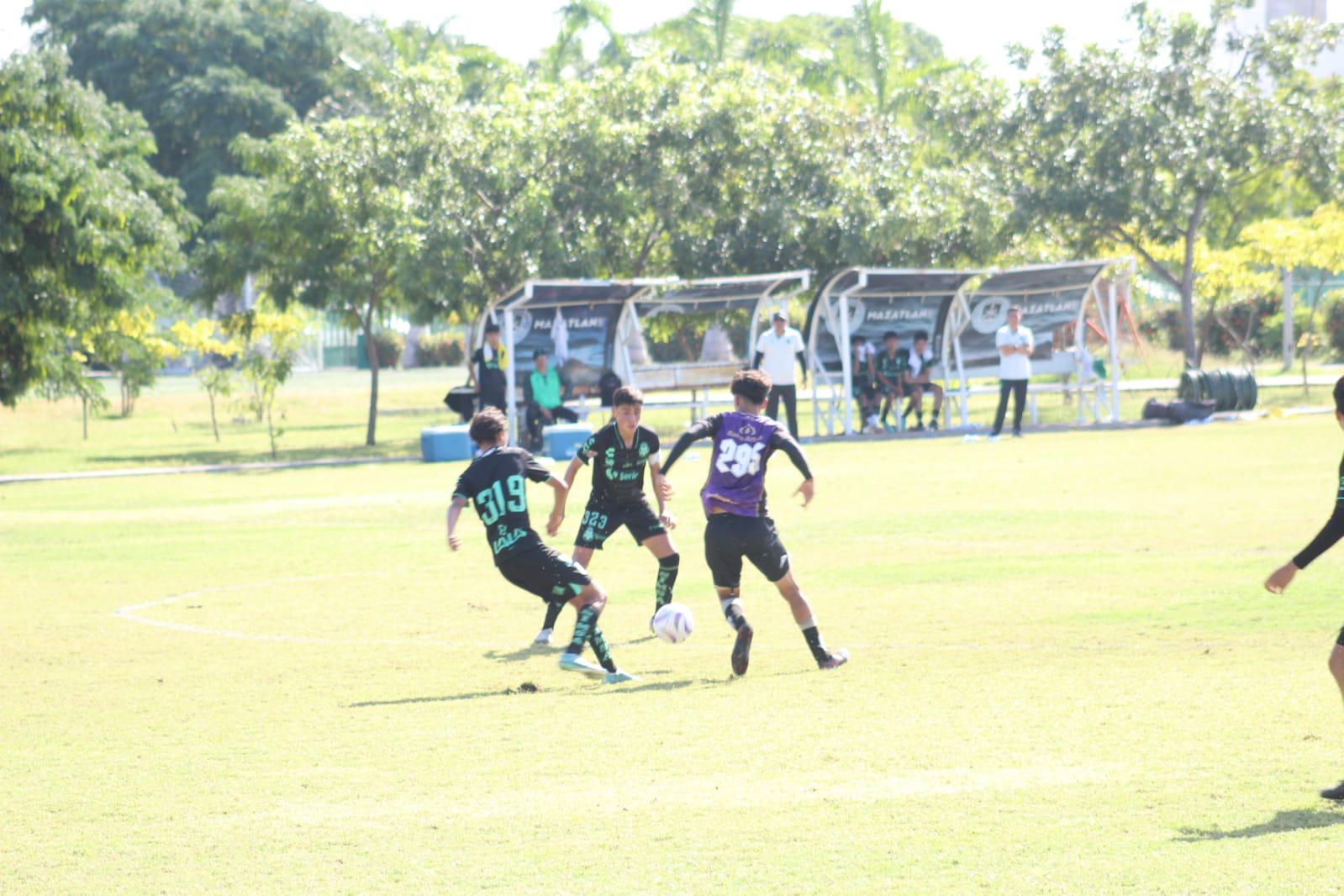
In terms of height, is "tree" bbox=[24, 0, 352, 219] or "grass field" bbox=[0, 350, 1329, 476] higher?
"tree" bbox=[24, 0, 352, 219]

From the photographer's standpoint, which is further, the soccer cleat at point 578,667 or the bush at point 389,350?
the bush at point 389,350

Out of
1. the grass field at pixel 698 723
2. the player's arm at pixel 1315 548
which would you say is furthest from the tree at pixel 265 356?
the player's arm at pixel 1315 548

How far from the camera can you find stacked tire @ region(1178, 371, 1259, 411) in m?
30.8

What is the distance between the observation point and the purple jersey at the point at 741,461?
9.42 m

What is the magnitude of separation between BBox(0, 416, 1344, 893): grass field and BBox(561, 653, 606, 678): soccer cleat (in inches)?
4.8

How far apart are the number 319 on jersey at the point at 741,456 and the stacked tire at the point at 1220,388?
22.8 m

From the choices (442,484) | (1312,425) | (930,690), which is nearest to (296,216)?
(442,484)

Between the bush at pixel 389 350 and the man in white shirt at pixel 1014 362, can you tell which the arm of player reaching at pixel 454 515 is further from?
the bush at pixel 389 350

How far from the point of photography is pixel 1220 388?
30844 mm

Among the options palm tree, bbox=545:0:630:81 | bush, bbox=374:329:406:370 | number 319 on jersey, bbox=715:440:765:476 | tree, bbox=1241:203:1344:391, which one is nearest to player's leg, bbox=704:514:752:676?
number 319 on jersey, bbox=715:440:765:476

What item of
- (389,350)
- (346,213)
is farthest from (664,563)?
(389,350)

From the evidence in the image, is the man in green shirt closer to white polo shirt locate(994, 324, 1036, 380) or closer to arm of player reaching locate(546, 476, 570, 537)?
white polo shirt locate(994, 324, 1036, 380)

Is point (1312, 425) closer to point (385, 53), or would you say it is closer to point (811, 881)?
point (811, 881)

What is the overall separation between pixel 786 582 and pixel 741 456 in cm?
73
